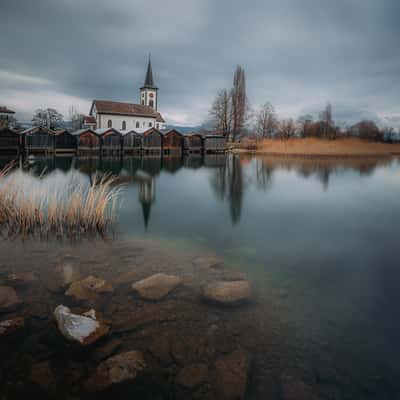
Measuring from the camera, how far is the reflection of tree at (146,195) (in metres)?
10.3

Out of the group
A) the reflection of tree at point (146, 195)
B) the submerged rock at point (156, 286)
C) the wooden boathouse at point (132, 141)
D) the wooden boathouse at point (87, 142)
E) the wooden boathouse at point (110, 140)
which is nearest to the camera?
the submerged rock at point (156, 286)

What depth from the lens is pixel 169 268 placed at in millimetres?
5918

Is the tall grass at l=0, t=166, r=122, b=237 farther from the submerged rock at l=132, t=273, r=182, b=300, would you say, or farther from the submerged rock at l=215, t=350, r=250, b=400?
the submerged rock at l=215, t=350, r=250, b=400

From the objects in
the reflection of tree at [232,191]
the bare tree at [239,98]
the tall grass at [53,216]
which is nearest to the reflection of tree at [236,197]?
the reflection of tree at [232,191]

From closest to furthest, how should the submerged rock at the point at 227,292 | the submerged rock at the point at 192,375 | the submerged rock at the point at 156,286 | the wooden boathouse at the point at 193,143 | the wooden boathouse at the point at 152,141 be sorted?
1. the submerged rock at the point at 192,375
2. the submerged rock at the point at 227,292
3. the submerged rock at the point at 156,286
4. the wooden boathouse at the point at 152,141
5. the wooden boathouse at the point at 193,143

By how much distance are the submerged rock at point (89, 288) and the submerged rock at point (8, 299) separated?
69 cm

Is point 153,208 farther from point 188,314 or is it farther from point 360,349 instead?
point 360,349

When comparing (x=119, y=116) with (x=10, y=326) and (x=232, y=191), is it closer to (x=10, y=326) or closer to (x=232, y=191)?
(x=232, y=191)

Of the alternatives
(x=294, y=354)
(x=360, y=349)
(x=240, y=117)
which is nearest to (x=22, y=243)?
(x=294, y=354)

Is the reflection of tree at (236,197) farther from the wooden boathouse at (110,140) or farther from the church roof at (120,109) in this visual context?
the church roof at (120,109)

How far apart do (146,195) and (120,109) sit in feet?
179

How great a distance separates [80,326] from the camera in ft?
12.8

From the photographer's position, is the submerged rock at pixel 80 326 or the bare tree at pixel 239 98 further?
the bare tree at pixel 239 98

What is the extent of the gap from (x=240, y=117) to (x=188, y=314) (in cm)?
5181
